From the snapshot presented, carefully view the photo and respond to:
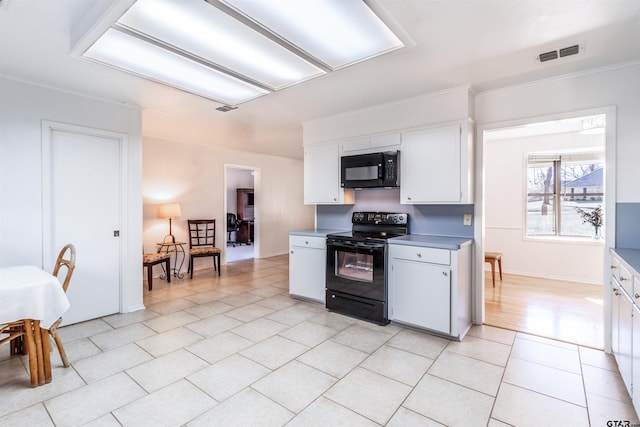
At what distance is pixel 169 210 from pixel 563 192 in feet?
22.0

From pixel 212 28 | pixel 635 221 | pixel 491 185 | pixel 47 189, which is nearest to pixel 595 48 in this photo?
pixel 635 221

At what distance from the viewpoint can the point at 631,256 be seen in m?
2.18

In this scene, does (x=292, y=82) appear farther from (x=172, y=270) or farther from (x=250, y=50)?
(x=172, y=270)

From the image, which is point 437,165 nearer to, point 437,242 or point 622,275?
point 437,242

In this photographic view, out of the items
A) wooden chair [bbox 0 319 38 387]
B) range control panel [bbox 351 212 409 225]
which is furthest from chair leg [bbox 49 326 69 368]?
range control panel [bbox 351 212 409 225]

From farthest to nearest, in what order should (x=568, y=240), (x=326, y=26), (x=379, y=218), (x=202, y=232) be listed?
1. (x=202, y=232)
2. (x=568, y=240)
3. (x=379, y=218)
4. (x=326, y=26)

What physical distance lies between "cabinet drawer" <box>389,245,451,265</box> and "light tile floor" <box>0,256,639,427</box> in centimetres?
73

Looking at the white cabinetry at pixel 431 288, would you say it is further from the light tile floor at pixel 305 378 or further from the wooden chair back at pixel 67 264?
the wooden chair back at pixel 67 264

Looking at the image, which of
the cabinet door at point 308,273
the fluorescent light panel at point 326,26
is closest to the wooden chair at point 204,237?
the cabinet door at point 308,273

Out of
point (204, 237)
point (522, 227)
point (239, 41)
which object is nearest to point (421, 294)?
point (239, 41)

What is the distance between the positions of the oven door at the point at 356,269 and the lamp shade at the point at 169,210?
3.04 m

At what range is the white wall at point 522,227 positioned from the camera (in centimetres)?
472

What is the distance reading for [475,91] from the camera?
317 centimetres

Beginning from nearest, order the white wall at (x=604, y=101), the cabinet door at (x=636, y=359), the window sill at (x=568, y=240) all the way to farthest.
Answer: the cabinet door at (x=636, y=359) → the white wall at (x=604, y=101) → the window sill at (x=568, y=240)
